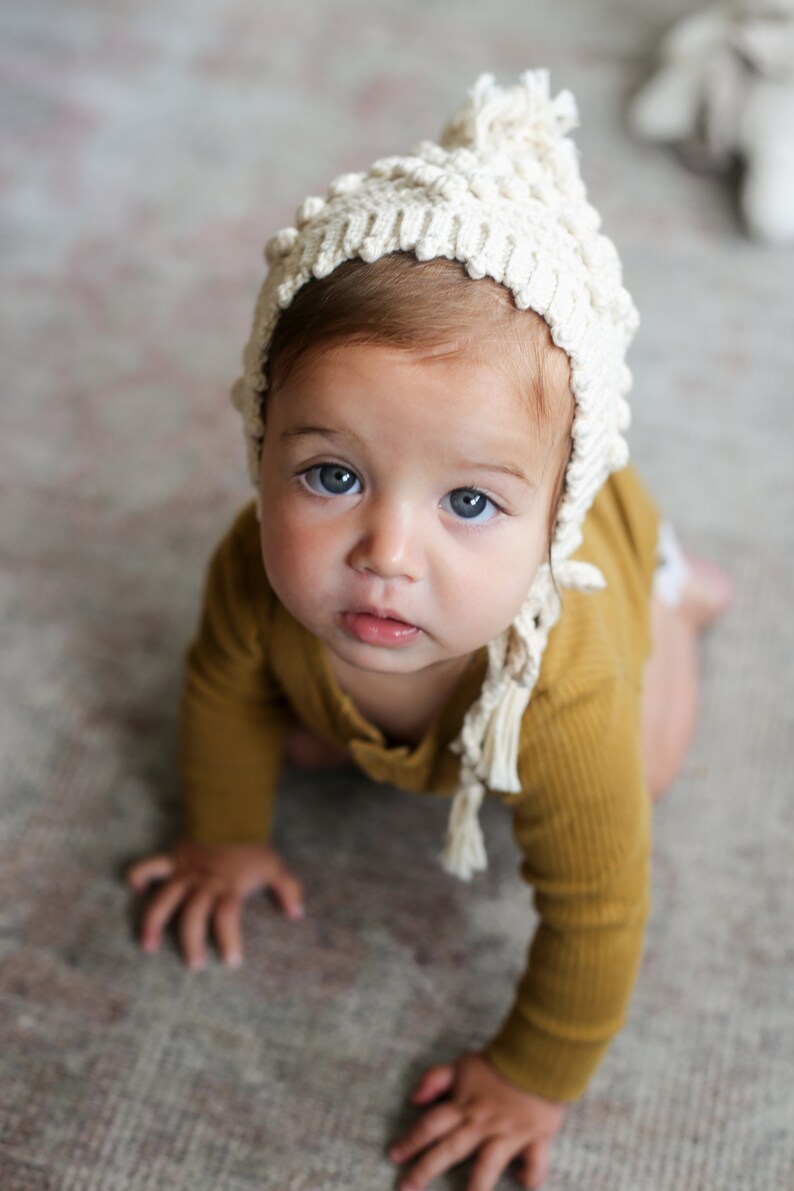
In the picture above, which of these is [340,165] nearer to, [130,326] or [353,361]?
[130,326]

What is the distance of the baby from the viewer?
67cm

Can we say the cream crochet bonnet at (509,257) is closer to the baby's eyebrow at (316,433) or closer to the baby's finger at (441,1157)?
the baby's eyebrow at (316,433)

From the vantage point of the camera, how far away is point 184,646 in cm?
122

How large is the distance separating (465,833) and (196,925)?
0.89 feet

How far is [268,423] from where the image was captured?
754 mm

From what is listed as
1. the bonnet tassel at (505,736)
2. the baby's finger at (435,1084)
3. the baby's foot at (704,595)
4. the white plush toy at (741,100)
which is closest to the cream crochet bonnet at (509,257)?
Answer: the bonnet tassel at (505,736)

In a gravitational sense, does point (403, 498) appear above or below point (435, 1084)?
above

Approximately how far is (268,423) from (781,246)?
44.7 inches

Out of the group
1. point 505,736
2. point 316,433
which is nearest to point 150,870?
point 505,736

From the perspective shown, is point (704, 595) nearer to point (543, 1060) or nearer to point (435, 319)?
point (543, 1060)

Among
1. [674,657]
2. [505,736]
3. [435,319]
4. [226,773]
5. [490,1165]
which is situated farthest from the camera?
[674,657]

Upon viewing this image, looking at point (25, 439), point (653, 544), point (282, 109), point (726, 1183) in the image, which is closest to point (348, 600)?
point (653, 544)

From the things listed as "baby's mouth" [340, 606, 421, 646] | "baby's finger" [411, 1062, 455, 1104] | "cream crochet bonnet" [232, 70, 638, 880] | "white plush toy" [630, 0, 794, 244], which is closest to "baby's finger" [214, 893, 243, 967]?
"baby's finger" [411, 1062, 455, 1104]

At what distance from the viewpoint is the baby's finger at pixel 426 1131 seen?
0.91 metres
